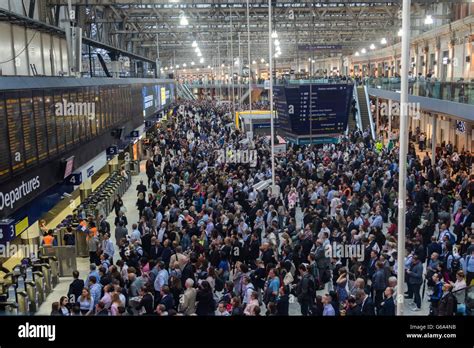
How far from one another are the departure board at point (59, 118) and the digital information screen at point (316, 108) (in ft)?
45.5

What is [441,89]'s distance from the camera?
24.0 meters

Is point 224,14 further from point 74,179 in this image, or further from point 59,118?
point 59,118

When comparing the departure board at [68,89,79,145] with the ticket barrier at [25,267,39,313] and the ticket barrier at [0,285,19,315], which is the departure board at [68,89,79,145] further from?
the ticket barrier at [0,285,19,315]

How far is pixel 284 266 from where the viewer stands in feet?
35.6

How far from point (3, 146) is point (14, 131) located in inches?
22.7

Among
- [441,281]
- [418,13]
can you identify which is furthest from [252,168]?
[418,13]

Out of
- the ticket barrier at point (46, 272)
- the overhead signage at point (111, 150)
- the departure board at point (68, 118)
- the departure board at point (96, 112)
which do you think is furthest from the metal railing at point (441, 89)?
the ticket barrier at point (46, 272)

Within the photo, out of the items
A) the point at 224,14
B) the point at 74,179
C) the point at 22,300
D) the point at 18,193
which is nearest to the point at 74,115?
the point at 74,179

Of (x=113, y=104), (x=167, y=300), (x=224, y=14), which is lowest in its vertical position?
(x=167, y=300)

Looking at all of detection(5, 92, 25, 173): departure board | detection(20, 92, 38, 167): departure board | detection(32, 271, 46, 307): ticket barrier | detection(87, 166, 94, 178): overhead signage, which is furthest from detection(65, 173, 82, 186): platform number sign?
detection(5, 92, 25, 173): departure board

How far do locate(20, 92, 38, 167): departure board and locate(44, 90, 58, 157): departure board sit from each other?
3.05ft

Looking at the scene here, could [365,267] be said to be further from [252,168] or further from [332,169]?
[252,168]

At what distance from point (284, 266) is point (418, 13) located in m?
41.9

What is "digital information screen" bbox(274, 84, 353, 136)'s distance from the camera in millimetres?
25359
